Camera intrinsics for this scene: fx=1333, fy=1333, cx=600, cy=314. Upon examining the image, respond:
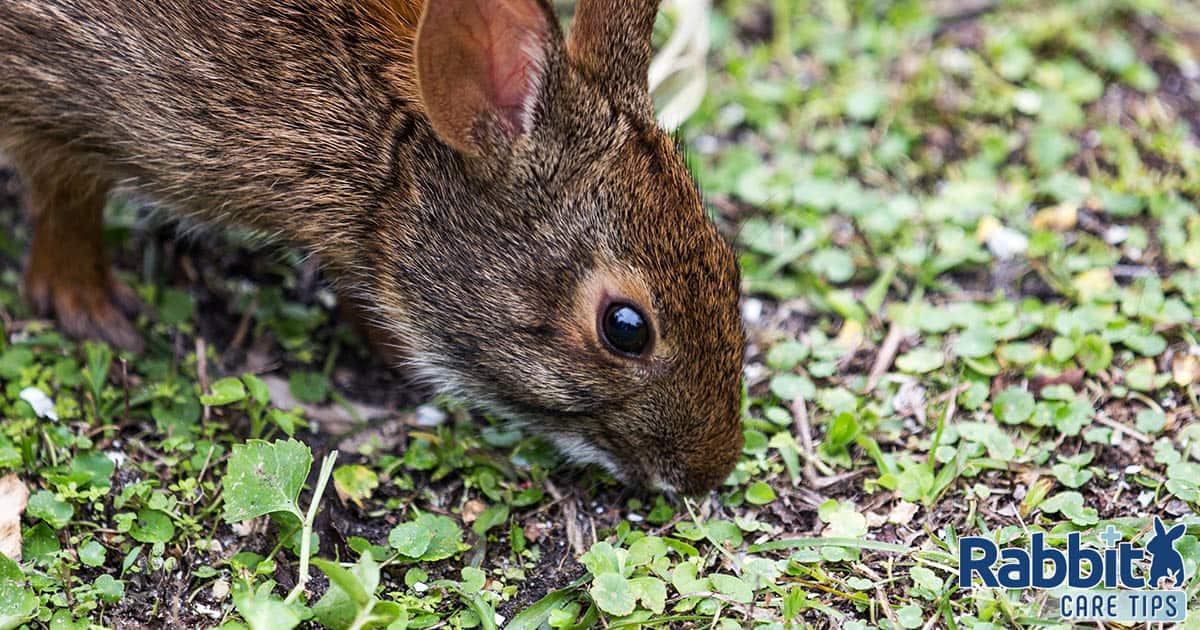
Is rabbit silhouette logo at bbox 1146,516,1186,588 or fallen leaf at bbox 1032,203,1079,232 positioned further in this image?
fallen leaf at bbox 1032,203,1079,232

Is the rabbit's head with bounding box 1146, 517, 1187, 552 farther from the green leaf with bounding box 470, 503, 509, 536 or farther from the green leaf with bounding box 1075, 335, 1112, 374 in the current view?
the green leaf with bounding box 470, 503, 509, 536

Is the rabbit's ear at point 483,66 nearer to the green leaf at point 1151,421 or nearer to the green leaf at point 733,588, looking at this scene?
the green leaf at point 733,588

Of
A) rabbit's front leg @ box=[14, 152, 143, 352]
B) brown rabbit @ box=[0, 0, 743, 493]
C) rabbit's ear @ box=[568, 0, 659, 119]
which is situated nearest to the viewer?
brown rabbit @ box=[0, 0, 743, 493]

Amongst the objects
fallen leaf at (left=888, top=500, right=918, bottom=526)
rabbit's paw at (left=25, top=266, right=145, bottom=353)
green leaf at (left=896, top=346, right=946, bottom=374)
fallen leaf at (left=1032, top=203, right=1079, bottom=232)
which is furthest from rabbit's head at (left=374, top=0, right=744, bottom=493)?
fallen leaf at (left=1032, top=203, right=1079, bottom=232)

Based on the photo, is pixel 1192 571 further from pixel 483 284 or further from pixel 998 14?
pixel 998 14

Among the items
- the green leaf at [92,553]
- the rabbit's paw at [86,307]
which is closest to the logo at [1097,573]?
the green leaf at [92,553]

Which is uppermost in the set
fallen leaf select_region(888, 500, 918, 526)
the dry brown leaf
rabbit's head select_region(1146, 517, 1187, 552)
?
rabbit's head select_region(1146, 517, 1187, 552)
